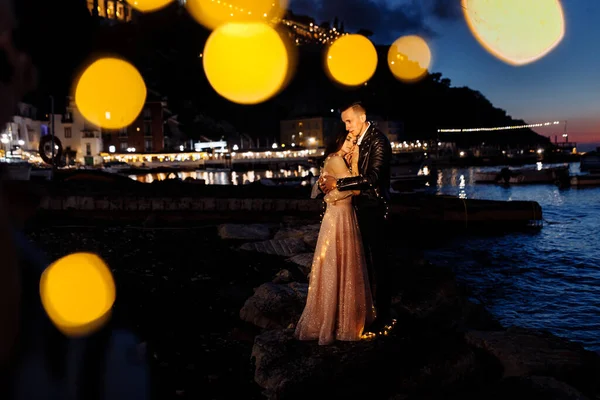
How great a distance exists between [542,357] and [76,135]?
80442 mm

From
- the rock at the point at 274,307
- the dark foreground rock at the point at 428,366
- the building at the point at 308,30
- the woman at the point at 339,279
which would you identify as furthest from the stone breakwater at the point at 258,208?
the building at the point at 308,30

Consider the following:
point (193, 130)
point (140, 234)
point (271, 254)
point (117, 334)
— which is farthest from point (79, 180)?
point (193, 130)

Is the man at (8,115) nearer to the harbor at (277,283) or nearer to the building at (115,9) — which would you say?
the harbor at (277,283)

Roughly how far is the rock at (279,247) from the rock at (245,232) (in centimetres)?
145

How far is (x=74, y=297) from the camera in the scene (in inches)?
44.6

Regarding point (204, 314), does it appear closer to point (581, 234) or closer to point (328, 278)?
point (328, 278)

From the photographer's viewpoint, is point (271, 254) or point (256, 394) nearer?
point (256, 394)

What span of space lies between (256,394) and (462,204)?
17.6 metres

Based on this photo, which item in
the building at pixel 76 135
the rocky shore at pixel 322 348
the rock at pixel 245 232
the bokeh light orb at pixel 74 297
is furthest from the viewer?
the building at pixel 76 135

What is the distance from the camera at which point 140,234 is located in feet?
49.9

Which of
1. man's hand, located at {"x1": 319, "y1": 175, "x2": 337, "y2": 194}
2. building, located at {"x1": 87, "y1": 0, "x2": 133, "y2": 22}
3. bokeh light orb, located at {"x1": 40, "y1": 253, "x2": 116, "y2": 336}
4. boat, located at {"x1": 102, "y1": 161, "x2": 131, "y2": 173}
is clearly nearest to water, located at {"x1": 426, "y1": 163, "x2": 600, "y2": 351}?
man's hand, located at {"x1": 319, "y1": 175, "x2": 337, "y2": 194}

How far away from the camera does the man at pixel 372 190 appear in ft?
17.7

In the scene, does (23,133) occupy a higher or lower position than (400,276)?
higher

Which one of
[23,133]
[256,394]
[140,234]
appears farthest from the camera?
[23,133]
